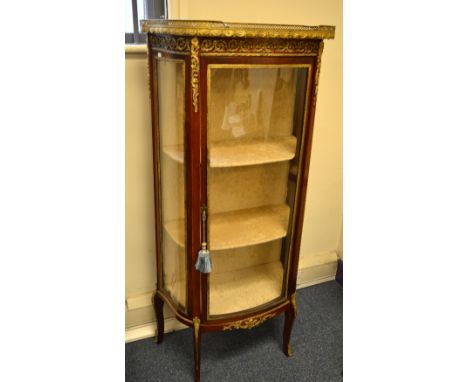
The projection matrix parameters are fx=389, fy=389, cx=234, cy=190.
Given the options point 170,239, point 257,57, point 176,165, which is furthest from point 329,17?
point 170,239

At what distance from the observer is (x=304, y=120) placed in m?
1.42

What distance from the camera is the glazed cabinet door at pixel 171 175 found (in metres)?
1.32

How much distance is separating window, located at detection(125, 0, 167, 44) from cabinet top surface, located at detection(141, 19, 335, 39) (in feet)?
0.70

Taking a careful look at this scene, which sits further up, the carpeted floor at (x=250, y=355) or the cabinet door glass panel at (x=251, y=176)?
the cabinet door glass panel at (x=251, y=176)

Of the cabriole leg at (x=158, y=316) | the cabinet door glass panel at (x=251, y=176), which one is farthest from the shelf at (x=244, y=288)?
the cabriole leg at (x=158, y=316)

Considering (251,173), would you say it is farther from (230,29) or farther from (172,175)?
(230,29)

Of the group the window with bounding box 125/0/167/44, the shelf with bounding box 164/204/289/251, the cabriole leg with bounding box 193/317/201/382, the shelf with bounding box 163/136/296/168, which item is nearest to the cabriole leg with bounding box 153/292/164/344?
the cabriole leg with bounding box 193/317/201/382

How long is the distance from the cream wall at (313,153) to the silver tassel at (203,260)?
1.37ft

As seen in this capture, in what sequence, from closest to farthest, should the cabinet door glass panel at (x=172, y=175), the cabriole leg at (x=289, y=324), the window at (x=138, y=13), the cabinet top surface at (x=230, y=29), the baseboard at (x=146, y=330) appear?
1. the cabinet top surface at (x=230, y=29)
2. the cabinet door glass panel at (x=172, y=175)
3. the window at (x=138, y=13)
4. the cabriole leg at (x=289, y=324)
5. the baseboard at (x=146, y=330)

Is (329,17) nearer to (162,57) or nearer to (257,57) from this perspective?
(257,57)

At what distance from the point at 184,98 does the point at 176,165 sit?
271 millimetres

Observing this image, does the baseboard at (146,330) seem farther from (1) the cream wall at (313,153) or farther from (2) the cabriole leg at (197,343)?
(2) the cabriole leg at (197,343)

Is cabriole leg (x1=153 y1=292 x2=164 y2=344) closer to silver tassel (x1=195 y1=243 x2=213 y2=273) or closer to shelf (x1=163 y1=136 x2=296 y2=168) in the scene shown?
silver tassel (x1=195 y1=243 x2=213 y2=273)

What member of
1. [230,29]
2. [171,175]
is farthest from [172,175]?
[230,29]
